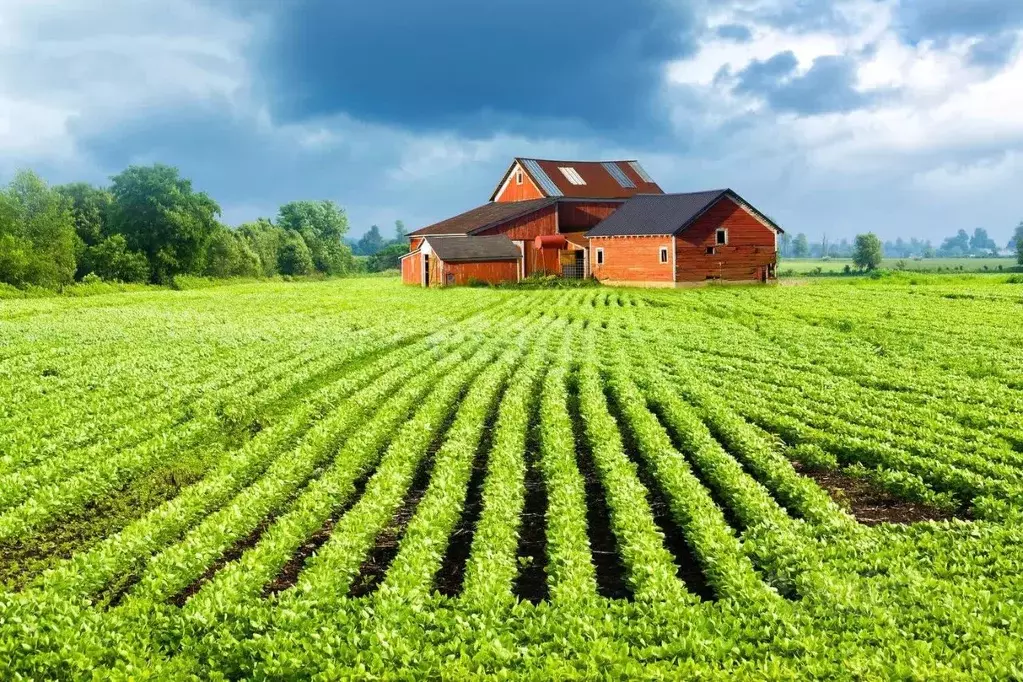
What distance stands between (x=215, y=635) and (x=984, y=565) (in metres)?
8.83

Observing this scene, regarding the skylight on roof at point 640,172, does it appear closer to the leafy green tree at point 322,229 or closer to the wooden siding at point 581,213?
the wooden siding at point 581,213

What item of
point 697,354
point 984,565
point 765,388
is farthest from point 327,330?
point 984,565

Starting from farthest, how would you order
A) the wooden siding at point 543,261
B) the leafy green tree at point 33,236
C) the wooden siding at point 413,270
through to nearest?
the wooden siding at point 543,261 → the wooden siding at point 413,270 → the leafy green tree at point 33,236

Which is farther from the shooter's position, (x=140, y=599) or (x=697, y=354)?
(x=697, y=354)

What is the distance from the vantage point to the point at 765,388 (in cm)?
2006

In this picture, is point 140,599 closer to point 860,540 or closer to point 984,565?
point 860,540

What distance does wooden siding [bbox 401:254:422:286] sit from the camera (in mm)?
64188

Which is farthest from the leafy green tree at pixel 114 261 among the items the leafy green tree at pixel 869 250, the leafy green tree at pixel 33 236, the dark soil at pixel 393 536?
the leafy green tree at pixel 869 250

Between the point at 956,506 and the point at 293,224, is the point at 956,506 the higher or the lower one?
the lower one

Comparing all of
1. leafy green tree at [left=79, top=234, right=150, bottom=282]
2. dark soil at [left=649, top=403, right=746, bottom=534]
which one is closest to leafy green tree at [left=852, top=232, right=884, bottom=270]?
leafy green tree at [left=79, top=234, right=150, bottom=282]

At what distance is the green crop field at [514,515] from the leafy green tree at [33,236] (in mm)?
37547

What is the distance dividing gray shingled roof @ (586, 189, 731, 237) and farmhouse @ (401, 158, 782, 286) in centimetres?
9

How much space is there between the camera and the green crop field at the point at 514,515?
25.8ft

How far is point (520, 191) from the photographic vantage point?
Answer: 74.9 m
